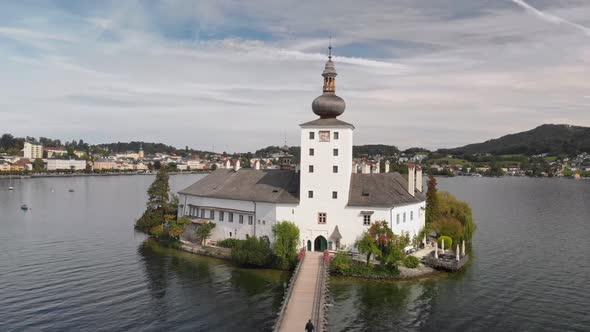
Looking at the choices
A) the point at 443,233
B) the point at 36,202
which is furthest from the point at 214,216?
the point at 36,202

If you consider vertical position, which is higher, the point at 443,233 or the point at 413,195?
the point at 413,195

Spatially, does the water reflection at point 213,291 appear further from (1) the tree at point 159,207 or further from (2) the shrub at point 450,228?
(2) the shrub at point 450,228

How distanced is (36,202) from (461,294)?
288ft

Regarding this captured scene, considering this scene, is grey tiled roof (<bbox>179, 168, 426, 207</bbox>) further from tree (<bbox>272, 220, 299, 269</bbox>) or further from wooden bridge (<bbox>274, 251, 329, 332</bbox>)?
wooden bridge (<bbox>274, 251, 329, 332</bbox>)

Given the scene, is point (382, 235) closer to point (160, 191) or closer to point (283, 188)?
point (283, 188)

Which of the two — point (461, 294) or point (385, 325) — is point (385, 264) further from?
point (385, 325)

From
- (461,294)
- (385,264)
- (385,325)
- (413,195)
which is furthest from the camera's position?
(413,195)

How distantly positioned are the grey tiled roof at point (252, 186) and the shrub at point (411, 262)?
10374 millimetres

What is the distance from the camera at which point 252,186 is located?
154ft

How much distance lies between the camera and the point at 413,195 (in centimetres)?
4606

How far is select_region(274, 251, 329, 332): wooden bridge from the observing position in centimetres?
2350

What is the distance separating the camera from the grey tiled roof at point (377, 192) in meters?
40.6

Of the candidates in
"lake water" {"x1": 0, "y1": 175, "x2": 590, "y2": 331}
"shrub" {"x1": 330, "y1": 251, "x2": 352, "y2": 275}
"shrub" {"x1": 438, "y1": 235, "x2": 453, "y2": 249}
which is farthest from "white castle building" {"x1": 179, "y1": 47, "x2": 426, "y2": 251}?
"lake water" {"x1": 0, "y1": 175, "x2": 590, "y2": 331}

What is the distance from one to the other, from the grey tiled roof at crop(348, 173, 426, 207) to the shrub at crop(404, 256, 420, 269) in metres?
4.49
